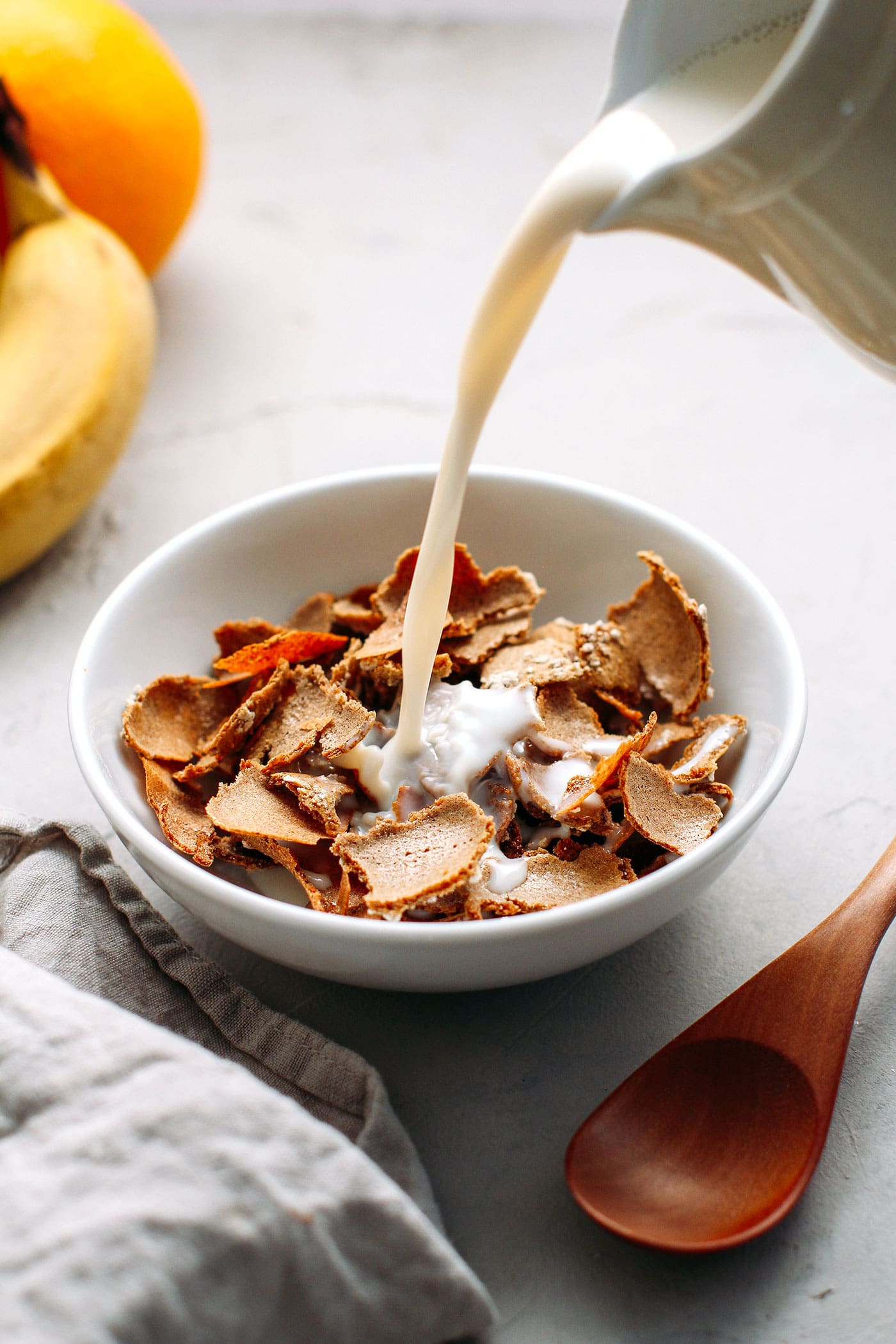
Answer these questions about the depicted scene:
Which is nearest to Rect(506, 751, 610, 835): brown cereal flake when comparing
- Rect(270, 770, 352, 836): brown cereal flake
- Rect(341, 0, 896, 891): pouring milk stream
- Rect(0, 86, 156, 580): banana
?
Rect(341, 0, 896, 891): pouring milk stream

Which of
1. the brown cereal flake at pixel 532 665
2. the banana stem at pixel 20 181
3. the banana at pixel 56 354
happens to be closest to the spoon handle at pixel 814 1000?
the brown cereal flake at pixel 532 665

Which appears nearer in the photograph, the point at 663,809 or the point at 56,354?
the point at 663,809

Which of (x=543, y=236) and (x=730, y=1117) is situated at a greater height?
(x=543, y=236)

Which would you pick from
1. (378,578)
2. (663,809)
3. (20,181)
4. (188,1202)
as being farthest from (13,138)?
(188,1202)

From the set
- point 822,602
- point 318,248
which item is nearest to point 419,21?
point 318,248

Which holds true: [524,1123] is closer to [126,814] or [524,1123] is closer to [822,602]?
Result: [126,814]

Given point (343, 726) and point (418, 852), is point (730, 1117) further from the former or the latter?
point (343, 726)

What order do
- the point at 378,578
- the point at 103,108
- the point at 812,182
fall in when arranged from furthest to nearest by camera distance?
the point at 103,108, the point at 378,578, the point at 812,182

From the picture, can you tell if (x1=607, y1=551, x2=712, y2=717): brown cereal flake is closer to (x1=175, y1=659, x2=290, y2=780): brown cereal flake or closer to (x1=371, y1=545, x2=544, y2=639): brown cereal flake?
(x1=371, y1=545, x2=544, y2=639): brown cereal flake
